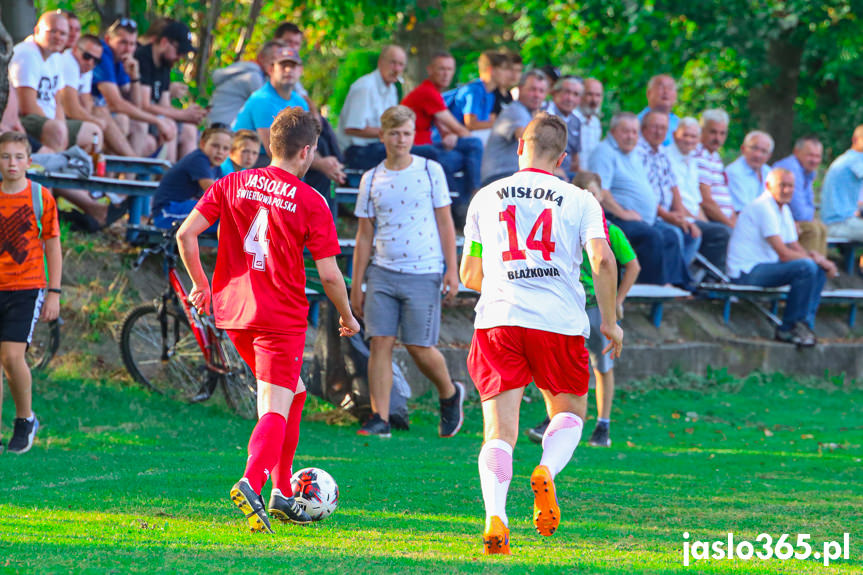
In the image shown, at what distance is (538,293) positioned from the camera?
5.60m

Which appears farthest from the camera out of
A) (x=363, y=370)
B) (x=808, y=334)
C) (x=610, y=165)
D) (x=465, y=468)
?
(x=808, y=334)

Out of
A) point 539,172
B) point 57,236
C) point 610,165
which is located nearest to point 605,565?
point 539,172

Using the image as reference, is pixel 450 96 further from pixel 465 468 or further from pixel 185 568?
pixel 185 568

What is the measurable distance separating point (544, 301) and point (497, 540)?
113 cm

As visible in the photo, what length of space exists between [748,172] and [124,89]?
25.5ft

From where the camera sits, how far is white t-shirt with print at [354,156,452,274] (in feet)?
30.2

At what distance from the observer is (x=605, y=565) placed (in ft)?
16.5

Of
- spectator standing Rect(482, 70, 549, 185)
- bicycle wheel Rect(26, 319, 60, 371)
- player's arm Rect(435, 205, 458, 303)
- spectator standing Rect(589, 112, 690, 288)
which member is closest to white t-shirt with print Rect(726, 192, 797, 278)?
spectator standing Rect(589, 112, 690, 288)

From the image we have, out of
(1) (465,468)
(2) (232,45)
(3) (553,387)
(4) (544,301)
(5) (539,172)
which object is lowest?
(1) (465,468)

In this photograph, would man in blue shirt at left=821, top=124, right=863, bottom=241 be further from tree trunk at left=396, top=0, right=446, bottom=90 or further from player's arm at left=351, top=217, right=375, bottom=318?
player's arm at left=351, top=217, right=375, bottom=318

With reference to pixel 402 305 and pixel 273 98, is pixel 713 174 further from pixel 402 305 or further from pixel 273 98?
pixel 402 305

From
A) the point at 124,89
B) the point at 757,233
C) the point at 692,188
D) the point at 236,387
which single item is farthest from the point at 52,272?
the point at 757,233

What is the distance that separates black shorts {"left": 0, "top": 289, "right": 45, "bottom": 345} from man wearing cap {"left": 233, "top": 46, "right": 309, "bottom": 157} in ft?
10.9

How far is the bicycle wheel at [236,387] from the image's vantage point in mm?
9641
